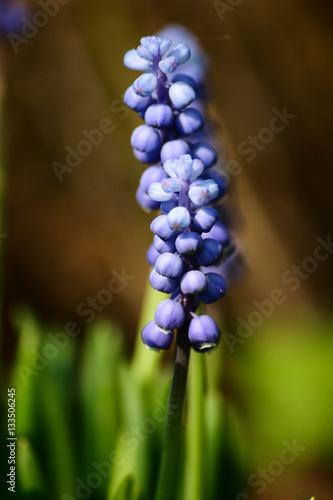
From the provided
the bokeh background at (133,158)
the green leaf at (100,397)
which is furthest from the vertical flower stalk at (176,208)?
the bokeh background at (133,158)

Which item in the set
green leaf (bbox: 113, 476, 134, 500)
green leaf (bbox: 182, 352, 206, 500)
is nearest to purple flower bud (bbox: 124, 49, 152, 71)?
green leaf (bbox: 182, 352, 206, 500)

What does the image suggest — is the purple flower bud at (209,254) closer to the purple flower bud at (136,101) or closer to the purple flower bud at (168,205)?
the purple flower bud at (168,205)

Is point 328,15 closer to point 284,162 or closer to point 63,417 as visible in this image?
point 284,162

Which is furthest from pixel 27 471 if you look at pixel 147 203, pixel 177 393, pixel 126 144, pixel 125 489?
pixel 126 144

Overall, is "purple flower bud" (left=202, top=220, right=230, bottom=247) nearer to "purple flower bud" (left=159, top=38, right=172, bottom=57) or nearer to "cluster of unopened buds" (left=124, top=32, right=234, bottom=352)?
"cluster of unopened buds" (left=124, top=32, right=234, bottom=352)

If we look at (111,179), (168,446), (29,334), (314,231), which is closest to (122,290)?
(111,179)

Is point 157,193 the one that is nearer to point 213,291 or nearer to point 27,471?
point 213,291
